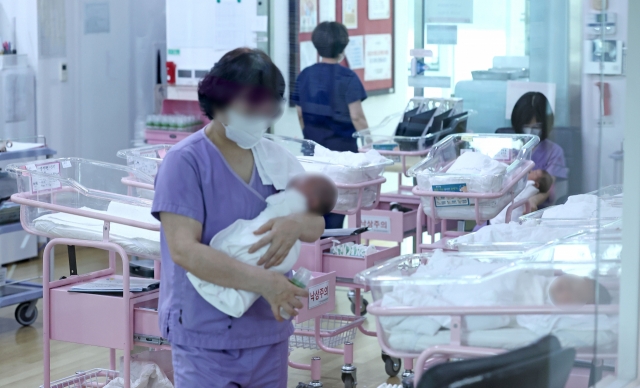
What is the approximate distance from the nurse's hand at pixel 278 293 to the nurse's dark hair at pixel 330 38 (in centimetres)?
329

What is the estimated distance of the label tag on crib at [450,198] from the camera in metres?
3.03

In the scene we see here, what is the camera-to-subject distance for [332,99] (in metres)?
4.82

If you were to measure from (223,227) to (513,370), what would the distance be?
634 mm

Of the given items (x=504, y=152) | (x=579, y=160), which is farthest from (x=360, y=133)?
(x=579, y=160)

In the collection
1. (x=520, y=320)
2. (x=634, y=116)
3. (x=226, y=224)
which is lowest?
(x=520, y=320)

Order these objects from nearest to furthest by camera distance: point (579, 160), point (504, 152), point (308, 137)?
point (579, 160) → point (504, 152) → point (308, 137)

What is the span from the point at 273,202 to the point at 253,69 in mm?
265

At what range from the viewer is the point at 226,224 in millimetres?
1771

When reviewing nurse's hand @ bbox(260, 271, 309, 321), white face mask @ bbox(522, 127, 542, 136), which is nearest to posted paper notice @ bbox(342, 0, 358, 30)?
white face mask @ bbox(522, 127, 542, 136)

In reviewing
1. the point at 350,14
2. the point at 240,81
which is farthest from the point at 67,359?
the point at 350,14

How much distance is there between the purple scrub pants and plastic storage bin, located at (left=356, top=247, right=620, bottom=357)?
0.98 ft

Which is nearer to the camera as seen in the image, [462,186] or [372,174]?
[462,186]

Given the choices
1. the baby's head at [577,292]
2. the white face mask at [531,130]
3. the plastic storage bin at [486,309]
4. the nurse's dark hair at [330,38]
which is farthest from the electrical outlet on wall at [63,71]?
the baby's head at [577,292]

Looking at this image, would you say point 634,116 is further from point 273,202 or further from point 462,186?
point 462,186
